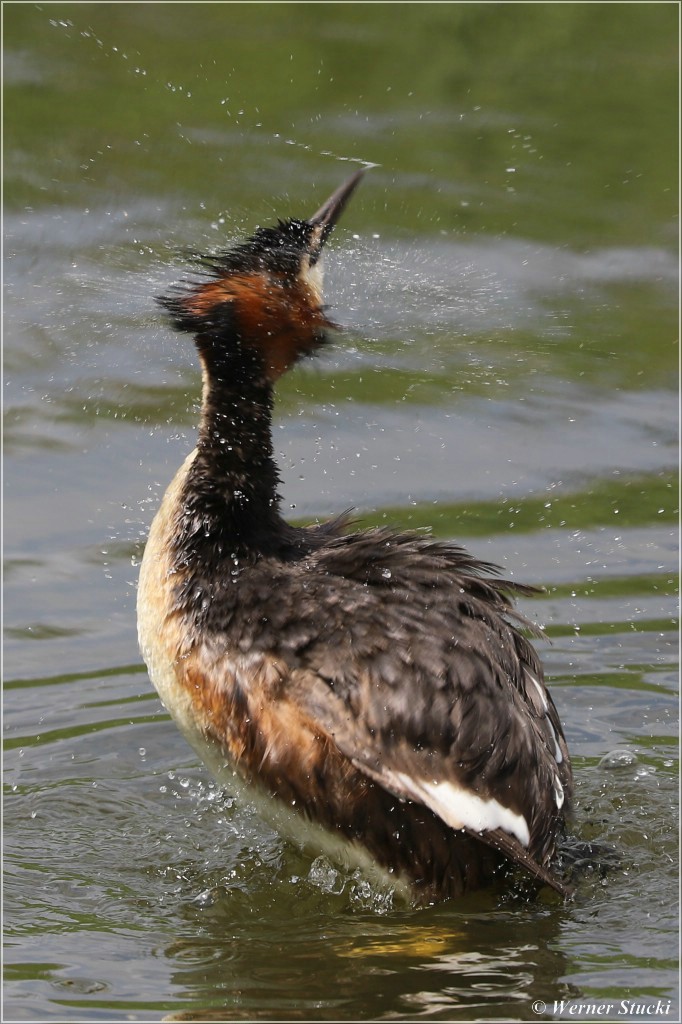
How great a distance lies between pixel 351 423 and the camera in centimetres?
901

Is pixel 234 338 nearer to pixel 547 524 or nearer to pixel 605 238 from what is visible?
pixel 547 524

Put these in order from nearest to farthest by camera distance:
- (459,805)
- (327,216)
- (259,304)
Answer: (459,805) < (259,304) < (327,216)

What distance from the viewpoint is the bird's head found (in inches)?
234

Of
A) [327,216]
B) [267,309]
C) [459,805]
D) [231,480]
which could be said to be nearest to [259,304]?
[267,309]

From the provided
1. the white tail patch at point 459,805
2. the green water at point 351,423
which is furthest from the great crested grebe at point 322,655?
the green water at point 351,423

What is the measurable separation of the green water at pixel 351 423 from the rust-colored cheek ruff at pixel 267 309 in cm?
26

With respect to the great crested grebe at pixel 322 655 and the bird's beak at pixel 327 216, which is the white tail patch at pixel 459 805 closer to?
the great crested grebe at pixel 322 655

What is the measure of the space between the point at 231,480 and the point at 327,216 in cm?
115

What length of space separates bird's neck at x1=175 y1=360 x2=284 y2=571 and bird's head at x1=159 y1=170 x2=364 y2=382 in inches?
3.3

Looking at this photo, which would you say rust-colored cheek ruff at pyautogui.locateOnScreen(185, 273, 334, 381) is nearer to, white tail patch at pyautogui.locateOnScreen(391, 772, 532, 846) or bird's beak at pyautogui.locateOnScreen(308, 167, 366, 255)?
bird's beak at pyautogui.locateOnScreen(308, 167, 366, 255)

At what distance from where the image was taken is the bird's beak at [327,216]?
20.2 feet

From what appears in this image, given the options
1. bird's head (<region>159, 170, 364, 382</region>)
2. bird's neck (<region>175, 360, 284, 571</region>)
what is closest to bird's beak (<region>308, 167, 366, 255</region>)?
bird's head (<region>159, 170, 364, 382</region>)

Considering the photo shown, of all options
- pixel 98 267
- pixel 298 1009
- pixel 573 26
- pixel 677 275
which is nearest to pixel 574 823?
pixel 298 1009

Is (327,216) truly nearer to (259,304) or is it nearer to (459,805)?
(259,304)
